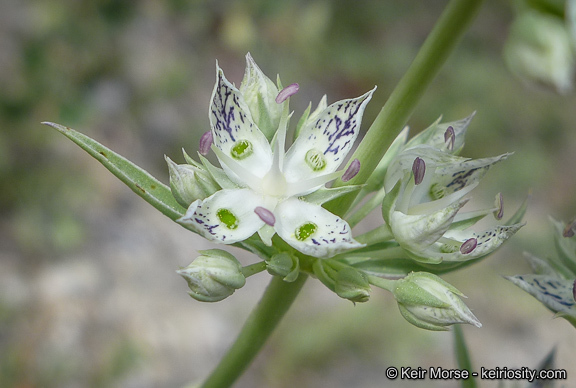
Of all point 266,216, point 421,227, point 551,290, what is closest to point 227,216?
point 266,216

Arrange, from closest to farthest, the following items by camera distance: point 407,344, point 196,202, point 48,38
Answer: point 196,202 < point 48,38 < point 407,344


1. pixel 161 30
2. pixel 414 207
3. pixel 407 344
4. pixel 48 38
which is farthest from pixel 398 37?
pixel 414 207

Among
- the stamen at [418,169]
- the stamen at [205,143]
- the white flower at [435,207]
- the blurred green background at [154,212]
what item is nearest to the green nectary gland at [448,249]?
the white flower at [435,207]

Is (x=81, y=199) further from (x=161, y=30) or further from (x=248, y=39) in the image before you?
(x=161, y=30)

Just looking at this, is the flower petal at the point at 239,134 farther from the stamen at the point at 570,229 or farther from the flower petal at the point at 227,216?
the stamen at the point at 570,229

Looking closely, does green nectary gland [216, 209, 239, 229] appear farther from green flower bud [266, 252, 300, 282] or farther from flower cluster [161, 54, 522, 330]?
green flower bud [266, 252, 300, 282]

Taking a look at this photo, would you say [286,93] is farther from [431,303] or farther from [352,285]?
[431,303]
